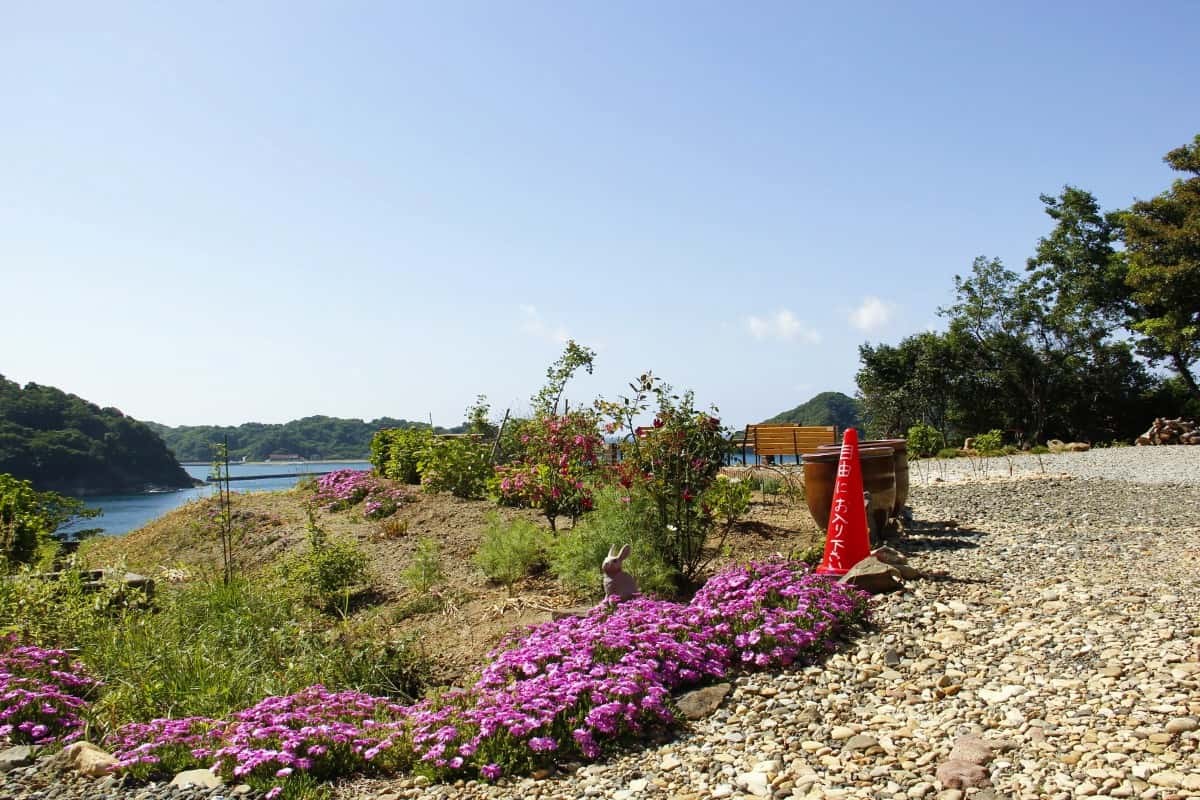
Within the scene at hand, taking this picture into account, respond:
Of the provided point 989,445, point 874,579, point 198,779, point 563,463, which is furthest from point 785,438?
point 198,779

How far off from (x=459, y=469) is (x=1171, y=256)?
708 inches

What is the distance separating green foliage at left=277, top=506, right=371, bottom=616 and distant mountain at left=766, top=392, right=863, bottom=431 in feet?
89.4

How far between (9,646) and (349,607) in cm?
214

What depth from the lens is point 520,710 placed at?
10.4 ft

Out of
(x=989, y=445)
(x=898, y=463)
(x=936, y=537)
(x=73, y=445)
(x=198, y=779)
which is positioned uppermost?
(x=73, y=445)

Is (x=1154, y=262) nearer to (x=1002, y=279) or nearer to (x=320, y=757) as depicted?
(x=1002, y=279)

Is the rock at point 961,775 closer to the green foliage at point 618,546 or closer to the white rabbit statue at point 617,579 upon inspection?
the white rabbit statue at point 617,579

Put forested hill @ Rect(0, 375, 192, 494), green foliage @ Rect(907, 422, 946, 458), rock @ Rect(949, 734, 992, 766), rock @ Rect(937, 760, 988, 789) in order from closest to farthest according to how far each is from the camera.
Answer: rock @ Rect(937, 760, 988, 789) < rock @ Rect(949, 734, 992, 766) < forested hill @ Rect(0, 375, 192, 494) < green foliage @ Rect(907, 422, 946, 458)

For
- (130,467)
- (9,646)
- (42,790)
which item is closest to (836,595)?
(42,790)

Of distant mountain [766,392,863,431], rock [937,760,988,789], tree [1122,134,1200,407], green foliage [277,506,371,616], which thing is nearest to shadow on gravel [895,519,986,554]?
rock [937,760,988,789]

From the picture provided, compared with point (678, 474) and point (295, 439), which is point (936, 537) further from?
point (295, 439)

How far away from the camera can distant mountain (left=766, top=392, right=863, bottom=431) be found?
106 feet

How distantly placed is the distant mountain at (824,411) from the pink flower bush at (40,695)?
2963 centimetres

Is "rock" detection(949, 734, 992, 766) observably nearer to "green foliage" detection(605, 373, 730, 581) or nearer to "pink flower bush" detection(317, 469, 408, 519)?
"green foliage" detection(605, 373, 730, 581)
